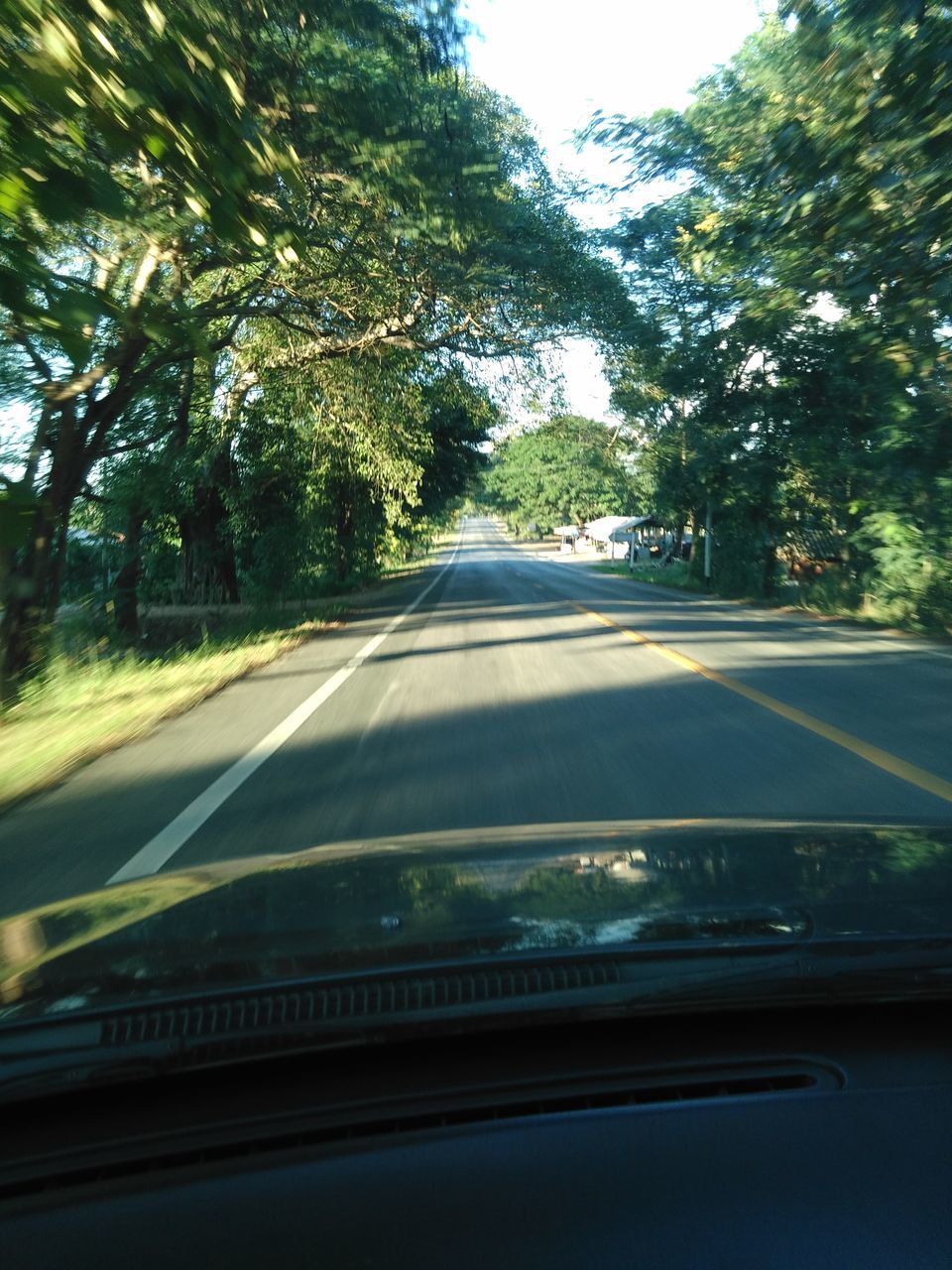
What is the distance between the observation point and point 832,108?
45.6 ft

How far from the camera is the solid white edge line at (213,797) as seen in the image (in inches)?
239

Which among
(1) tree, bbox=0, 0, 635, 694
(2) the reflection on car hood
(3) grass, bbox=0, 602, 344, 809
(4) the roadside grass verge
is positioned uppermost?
(1) tree, bbox=0, 0, 635, 694

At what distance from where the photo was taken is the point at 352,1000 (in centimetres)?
279

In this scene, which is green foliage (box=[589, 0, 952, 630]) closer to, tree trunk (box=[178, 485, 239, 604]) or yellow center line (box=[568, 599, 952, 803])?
yellow center line (box=[568, 599, 952, 803])

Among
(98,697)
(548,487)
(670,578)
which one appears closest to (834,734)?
(98,697)

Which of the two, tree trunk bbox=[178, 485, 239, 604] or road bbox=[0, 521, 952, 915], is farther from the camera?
tree trunk bbox=[178, 485, 239, 604]

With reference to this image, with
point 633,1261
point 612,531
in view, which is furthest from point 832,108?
point 612,531

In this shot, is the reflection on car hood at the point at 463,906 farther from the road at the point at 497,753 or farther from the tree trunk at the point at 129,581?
the tree trunk at the point at 129,581

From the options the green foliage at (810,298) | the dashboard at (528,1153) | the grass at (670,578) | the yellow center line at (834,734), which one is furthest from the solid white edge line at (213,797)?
the grass at (670,578)

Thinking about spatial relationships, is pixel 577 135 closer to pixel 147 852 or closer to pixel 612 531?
pixel 147 852

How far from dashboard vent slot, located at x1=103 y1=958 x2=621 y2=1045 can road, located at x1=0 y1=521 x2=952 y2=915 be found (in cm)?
308

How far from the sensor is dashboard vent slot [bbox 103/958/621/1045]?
106 inches

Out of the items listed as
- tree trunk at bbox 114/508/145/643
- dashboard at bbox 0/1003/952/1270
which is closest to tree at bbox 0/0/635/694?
tree trunk at bbox 114/508/145/643

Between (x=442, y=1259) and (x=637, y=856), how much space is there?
2160 mm
